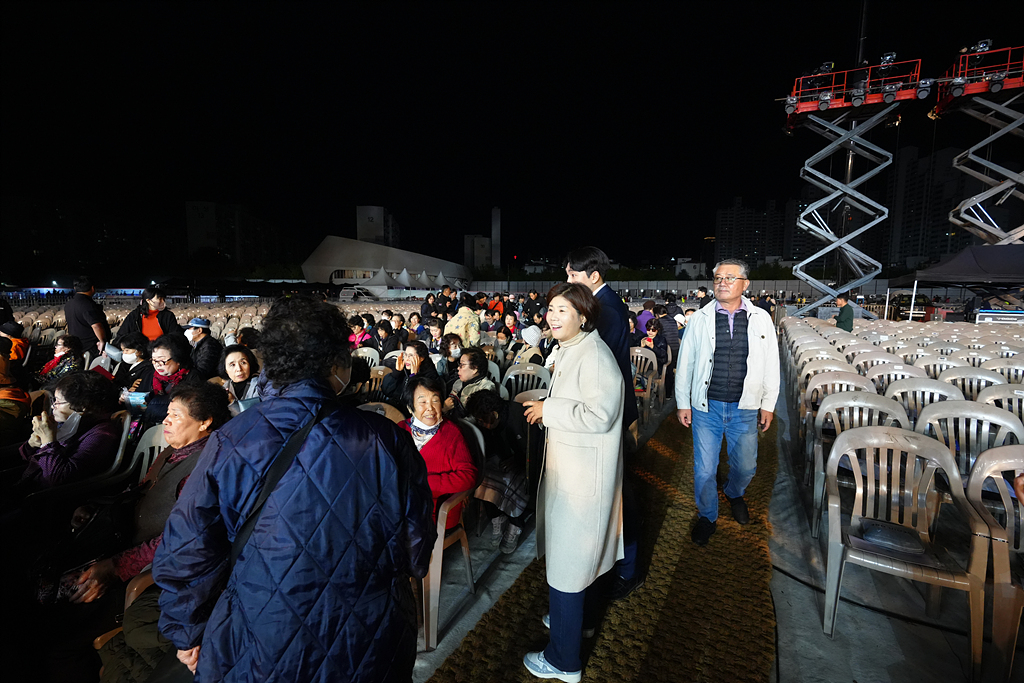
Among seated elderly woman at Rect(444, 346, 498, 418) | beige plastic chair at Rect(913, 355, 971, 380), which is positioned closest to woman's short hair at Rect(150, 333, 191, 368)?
seated elderly woman at Rect(444, 346, 498, 418)

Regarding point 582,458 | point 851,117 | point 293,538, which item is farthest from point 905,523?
point 851,117

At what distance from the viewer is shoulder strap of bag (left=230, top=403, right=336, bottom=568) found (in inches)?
41.6

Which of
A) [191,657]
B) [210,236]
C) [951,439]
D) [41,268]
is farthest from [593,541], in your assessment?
[210,236]

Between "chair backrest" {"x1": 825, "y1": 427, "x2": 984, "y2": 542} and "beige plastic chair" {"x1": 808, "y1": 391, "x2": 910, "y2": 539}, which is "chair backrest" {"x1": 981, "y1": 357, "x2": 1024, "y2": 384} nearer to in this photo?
"beige plastic chair" {"x1": 808, "y1": 391, "x2": 910, "y2": 539}

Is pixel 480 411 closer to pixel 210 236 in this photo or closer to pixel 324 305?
pixel 324 305

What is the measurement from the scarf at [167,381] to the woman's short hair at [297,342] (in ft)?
13.4

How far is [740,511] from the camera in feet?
11.5

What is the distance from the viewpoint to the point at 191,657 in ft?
4.03

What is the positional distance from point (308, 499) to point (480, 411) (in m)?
2.38

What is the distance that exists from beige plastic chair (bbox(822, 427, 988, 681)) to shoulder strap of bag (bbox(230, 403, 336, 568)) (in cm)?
270

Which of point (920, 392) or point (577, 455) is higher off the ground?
point (577, 455)

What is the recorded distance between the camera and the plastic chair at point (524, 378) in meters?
5.16

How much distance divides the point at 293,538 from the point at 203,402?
192 cm

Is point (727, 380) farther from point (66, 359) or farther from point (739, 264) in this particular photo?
point (66, 359)
